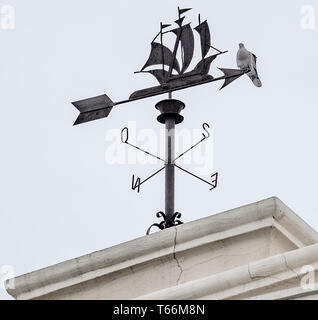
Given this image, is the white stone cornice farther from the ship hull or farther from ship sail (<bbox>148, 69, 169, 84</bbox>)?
ship sail (<bbox>148, 69, 169, 84</bbox>)

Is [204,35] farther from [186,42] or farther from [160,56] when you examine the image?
[160,56]

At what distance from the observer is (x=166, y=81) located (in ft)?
26.9

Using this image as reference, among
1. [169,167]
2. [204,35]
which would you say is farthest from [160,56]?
[169,167]

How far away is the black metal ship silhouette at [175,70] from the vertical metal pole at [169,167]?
12.6 inches

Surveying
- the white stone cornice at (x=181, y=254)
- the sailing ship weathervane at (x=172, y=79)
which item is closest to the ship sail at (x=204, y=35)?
the sailing ship weathervane at (x=172, y=79)

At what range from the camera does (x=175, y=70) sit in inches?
326

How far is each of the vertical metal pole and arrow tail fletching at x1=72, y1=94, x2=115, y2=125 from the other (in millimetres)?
678

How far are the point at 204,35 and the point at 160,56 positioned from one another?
1.26 ft

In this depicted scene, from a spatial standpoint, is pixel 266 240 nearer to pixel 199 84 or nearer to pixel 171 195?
pixel 171 195

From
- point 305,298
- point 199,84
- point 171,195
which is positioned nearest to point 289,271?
point 305,298

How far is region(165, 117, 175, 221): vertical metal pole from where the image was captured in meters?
7.67
